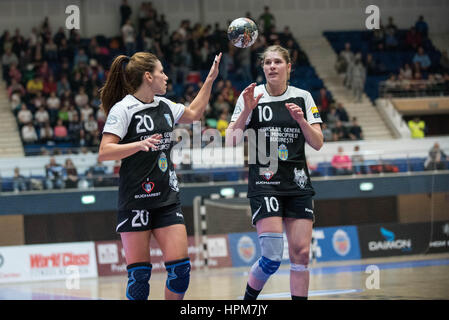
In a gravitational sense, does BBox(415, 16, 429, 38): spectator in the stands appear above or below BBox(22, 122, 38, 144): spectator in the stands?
above

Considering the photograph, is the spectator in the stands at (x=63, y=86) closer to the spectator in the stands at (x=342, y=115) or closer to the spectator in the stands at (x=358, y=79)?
the spectator in the stands at (x=342, y=115)

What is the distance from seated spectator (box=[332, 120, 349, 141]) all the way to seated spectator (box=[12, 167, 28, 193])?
347 inches

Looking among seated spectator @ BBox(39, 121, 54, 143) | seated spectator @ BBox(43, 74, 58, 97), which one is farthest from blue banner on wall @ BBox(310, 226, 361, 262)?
seated spectator @ BBox(43, 74, 58, 97)

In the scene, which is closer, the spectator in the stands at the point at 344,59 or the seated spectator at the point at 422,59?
the spectator in the stands at the point at 344,59

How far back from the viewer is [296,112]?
21.9ft

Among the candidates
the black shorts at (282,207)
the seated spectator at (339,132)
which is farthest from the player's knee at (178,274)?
the seated spectator at (339,132)

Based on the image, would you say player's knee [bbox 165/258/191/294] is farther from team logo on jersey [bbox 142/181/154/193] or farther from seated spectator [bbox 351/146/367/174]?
seated spectator [bbox 351/146/367/174]

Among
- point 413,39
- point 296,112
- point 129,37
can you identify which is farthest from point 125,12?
point 296,112

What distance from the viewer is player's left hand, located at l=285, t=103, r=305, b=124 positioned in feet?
21.8

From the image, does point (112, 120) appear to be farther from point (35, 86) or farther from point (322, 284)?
point (35, 86)

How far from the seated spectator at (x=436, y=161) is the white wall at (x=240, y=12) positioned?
1031 cm

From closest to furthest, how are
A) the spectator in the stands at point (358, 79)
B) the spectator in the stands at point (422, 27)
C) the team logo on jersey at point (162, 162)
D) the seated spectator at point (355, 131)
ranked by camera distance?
1. the team logo on jersey at point (162, 162)
2. the seated spectator at point (355, 131)
3. the spectator in the stands at point (358, 79)
4. the spectator in the stands at point (422, 27)

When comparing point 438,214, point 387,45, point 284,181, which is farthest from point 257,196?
point 387,45

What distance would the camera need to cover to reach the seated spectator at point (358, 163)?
758 inches
